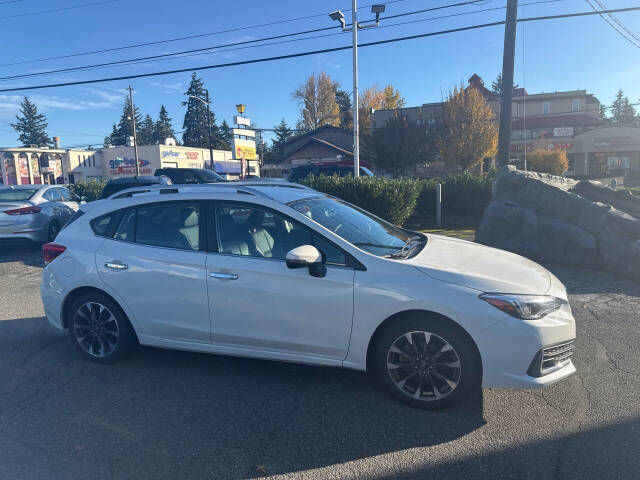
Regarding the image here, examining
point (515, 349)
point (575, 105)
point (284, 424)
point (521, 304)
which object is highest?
point (575, 105)

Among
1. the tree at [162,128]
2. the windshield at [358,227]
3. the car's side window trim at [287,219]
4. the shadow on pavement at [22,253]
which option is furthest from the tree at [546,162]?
the tree at [162,128]

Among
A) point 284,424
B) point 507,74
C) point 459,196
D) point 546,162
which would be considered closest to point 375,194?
point 459,196

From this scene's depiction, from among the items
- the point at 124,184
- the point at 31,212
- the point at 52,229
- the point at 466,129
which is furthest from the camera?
the point at 466,129

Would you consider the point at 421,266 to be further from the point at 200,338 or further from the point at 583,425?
the point at 200,338

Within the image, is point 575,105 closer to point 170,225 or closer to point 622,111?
point 170,225

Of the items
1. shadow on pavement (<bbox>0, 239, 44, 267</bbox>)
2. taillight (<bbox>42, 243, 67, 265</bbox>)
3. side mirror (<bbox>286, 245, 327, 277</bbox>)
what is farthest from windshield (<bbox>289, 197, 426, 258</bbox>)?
shadow on pavement (<bbox>0, 239, 44, 267</bbox>)

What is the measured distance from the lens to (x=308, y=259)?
11.2 ft

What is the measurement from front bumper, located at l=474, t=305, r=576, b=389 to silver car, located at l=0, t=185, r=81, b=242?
35.0 feet

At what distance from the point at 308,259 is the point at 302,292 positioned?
31 centimetres

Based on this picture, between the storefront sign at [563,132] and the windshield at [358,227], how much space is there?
149 feet

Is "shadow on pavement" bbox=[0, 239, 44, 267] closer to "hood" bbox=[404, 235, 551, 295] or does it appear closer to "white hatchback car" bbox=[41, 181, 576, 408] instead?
"white hatchback car" bbox=[41, 181, 576, 408]

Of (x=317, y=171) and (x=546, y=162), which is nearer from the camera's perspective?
(x=317, y=171)

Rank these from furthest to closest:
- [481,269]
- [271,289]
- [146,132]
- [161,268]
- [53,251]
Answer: [146,132], [53,251], [161,268], [271,289], [481,269]

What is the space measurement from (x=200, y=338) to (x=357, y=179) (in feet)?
29.4
